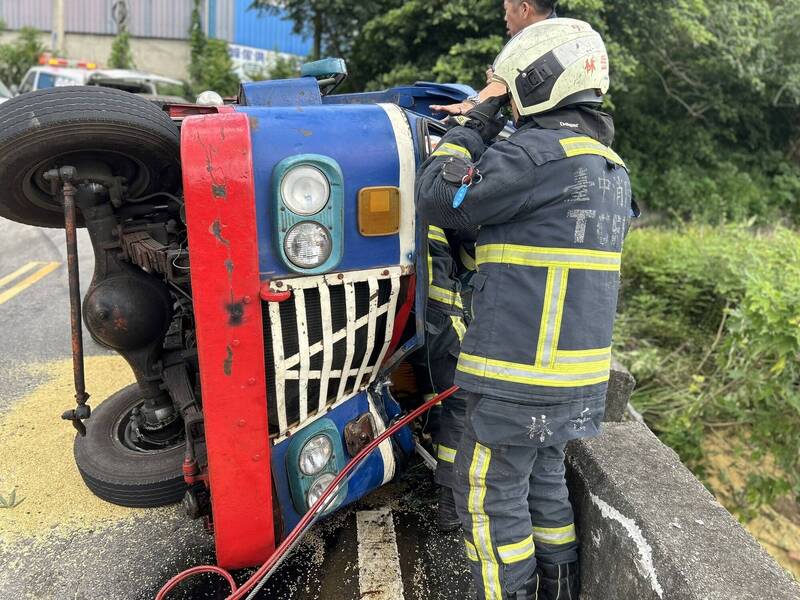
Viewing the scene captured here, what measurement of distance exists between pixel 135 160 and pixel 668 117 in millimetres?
11980

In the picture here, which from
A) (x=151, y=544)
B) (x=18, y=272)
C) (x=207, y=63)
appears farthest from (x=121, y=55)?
(x=151, y=544)

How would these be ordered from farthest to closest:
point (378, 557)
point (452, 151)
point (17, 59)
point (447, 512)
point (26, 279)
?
point (17, 59) < point (26, 279) < point (447, 512) < point (378, 557) < point (452, 151)

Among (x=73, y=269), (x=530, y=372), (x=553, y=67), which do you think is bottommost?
(x=530, y=372)

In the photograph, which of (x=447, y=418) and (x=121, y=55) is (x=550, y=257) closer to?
(x=447, y=418)

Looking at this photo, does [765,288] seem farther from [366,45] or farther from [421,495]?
[366,45]

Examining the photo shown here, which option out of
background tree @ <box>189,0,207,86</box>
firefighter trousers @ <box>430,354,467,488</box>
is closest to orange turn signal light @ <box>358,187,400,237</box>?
firefighter trousers @ <box>430,354,467,488</box>

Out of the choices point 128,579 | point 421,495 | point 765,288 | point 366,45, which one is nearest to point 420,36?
point 366,45

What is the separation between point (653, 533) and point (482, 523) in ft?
1.66

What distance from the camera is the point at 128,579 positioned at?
2.17m

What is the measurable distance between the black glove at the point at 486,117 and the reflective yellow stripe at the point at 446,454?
1.17m

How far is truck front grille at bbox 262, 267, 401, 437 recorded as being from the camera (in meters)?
1.86

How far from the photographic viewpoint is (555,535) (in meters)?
2.03

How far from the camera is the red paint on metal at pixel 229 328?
169 cm

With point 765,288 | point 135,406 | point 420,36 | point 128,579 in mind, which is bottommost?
point 128,579
